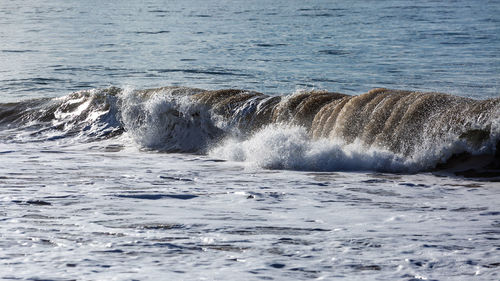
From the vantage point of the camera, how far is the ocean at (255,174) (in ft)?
14.8

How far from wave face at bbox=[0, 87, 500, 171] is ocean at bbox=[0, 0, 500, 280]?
1.0 inches

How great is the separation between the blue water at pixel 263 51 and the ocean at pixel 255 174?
0.57ft

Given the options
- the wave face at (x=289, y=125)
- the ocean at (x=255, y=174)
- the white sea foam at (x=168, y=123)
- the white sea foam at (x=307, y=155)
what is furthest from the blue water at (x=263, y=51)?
the white sea foam at (x=307, y=155)

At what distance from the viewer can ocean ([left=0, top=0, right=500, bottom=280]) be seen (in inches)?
177

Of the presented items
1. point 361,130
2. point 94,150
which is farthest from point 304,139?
point 94,150

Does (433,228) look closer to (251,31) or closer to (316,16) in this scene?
(251,31)

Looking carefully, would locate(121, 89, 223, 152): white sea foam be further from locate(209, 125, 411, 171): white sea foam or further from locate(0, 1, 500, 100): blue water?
locate(0, 1, 500, 100): blue water

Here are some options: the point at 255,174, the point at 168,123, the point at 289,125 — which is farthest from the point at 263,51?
the point at 255,174

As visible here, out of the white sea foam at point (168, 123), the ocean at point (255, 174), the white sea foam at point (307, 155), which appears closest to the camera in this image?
Answer: the ocean at point (255, 174)

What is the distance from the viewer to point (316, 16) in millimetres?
40312

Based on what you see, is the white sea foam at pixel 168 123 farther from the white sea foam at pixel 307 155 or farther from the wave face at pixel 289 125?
the white sea foam at pixel 307 155

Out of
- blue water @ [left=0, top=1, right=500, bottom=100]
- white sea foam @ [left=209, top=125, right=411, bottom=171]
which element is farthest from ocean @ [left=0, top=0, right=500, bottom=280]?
blue water @ [left=0, top=1, right=500, bottom=100]

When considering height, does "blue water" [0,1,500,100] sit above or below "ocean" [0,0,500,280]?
above

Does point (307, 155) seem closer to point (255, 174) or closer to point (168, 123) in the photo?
point (255, 174)
